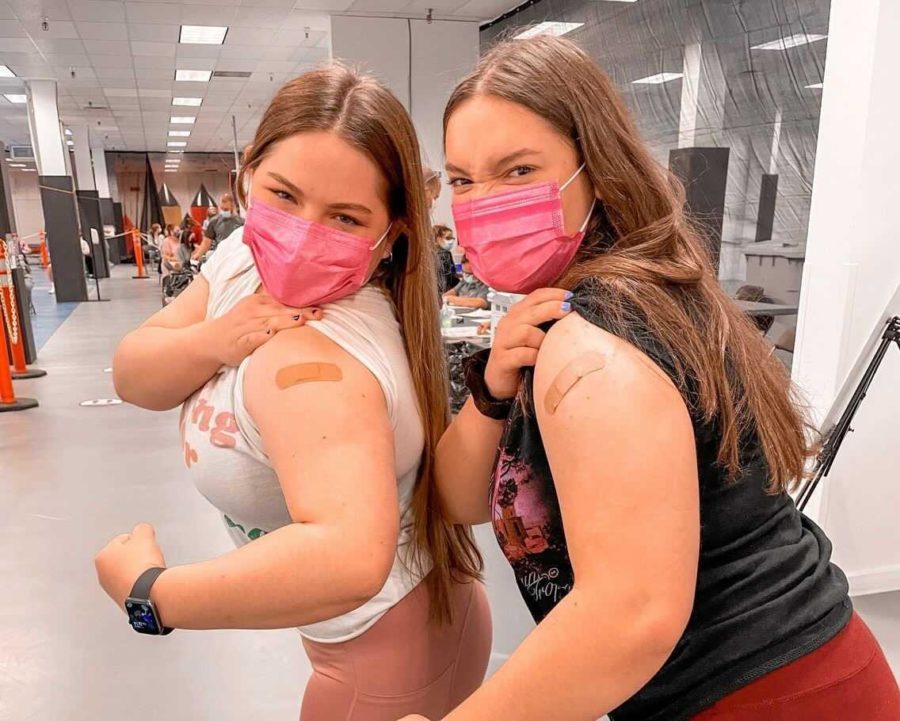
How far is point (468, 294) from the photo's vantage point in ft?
19.4

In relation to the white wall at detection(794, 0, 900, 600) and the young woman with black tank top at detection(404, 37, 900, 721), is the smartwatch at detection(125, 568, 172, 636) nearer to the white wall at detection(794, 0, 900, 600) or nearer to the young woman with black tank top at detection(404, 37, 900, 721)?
the young woman with black tank top at detection(404, 37, 900, 721)

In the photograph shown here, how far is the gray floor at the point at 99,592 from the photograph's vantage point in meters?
2.33

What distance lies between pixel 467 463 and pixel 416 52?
8.24 metres

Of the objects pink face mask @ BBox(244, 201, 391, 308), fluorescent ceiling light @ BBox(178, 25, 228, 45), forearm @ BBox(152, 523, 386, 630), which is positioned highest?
fluorescent ceiling light @ BBox(178, 25, 228, 45)

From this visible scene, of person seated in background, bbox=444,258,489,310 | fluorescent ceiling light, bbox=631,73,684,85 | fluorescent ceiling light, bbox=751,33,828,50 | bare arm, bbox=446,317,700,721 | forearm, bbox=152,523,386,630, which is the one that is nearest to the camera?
bare arm, bbox=446,317,700,721

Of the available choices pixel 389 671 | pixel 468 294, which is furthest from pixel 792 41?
pixel 389 671

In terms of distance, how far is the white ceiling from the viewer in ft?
24.6

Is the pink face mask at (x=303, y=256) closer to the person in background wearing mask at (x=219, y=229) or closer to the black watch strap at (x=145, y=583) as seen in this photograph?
the black watch strap at (x=145, y=583)

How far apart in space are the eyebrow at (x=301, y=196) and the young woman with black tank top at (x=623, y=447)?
0.13m

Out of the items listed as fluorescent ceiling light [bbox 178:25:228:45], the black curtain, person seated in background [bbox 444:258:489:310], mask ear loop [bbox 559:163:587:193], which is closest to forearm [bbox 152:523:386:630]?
mask ear loop [bbox 559:163:587:193]

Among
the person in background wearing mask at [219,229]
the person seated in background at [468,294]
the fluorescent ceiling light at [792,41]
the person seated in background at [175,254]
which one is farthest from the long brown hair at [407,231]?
the person seated in background at [175,254]

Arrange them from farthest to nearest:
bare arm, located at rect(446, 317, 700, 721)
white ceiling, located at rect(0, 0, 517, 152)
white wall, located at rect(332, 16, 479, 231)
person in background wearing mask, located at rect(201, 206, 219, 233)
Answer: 1. person in background wearing mask, located at rect(201, 206, 219, 233)
2. white wall, located at rect(332, 16, 479, 231)
3. white ceiling, located at rect(0, 0, 517, 152)
4. bare arm, located at rect(446, 317, 700, 721)

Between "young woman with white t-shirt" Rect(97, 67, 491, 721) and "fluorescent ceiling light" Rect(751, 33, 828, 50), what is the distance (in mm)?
3493

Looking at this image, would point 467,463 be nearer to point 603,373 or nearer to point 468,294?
point 603,373
